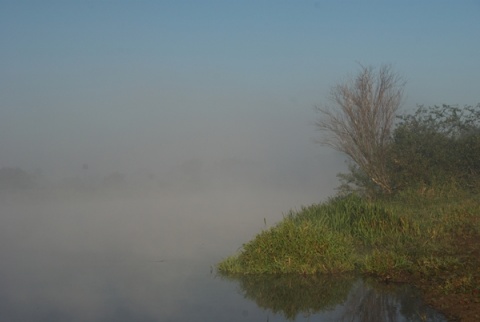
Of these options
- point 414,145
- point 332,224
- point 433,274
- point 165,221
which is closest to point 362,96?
point 414,145

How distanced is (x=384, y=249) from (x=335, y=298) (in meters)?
2.81

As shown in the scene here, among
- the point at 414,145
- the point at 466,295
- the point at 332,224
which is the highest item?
the point at 414,145

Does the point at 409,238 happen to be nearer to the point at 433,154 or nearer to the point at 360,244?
the point at 360,244

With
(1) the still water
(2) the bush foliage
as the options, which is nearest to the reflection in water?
(1) the still water

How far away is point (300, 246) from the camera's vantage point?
463 inches

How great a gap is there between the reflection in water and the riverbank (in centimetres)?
29

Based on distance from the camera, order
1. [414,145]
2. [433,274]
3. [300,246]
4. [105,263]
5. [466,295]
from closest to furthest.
A: [466,295], [433,274], [300,246], [105,263], [414,145]

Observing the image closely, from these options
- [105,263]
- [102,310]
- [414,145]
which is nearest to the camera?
[102,310]

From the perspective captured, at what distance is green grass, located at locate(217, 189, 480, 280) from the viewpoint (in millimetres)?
10953

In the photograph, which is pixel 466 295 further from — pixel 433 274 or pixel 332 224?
pixel 332 224

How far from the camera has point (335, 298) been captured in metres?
9.77

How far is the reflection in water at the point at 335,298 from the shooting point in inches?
340

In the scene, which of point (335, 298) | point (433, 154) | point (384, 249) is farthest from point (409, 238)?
point (433, 154)

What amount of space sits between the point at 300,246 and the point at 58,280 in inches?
192
